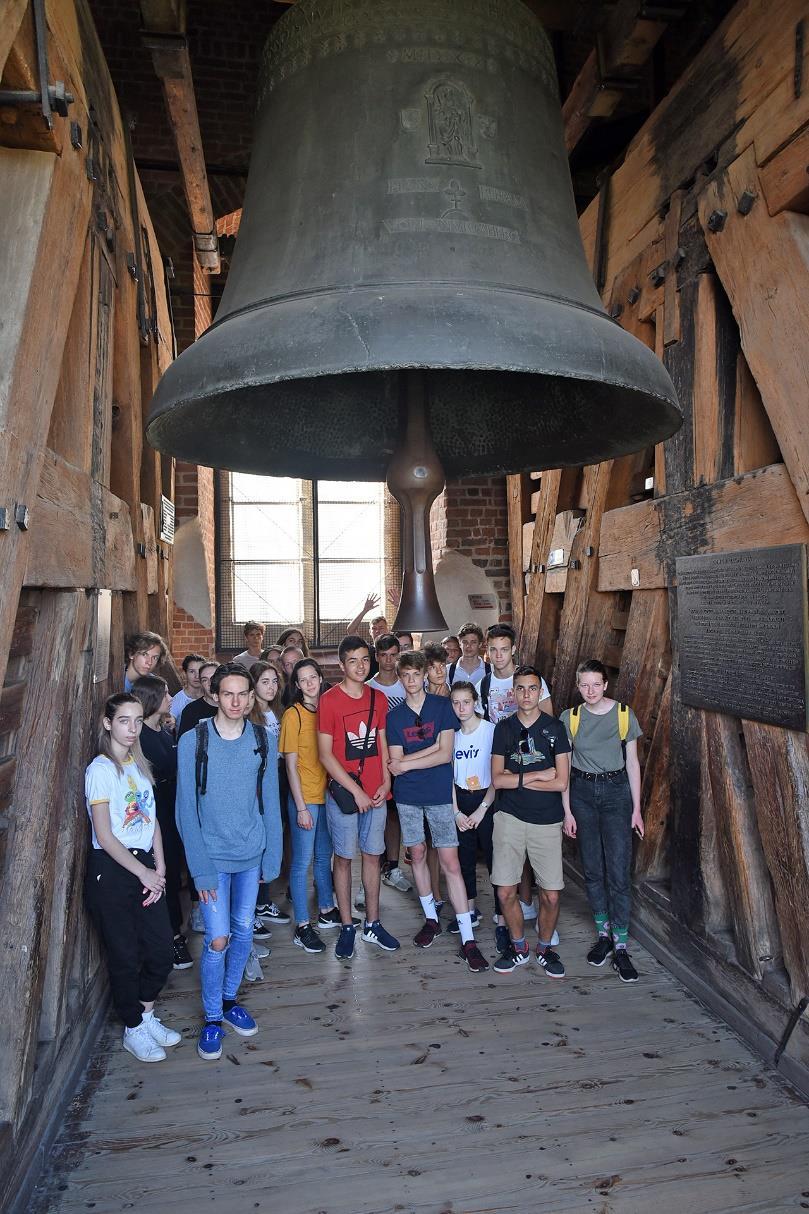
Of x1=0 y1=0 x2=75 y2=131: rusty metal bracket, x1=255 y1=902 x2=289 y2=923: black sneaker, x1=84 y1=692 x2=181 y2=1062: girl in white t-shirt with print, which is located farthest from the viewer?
x1=255 y1=902 x2=289 y2=923: black sneaker

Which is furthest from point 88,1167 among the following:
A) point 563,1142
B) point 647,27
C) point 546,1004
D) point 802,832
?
point 647,27

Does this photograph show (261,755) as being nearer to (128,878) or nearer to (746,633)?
(128,878)

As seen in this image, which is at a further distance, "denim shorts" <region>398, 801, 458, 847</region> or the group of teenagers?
"denim shorts" <region>398, 801, 458, 847</region>

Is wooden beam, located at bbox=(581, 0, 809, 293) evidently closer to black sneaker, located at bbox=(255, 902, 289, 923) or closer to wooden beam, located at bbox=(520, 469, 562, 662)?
wooden beam, located at bbox=(520, 469, 562, 662)

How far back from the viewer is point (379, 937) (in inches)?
169

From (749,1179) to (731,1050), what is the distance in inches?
29.5

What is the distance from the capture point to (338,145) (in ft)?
6.54

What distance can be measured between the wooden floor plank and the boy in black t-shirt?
0.89ft

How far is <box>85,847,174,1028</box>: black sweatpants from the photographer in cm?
321

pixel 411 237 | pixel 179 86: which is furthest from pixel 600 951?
pixel 179 86

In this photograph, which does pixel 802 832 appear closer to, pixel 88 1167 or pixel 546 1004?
pixel 546 1004

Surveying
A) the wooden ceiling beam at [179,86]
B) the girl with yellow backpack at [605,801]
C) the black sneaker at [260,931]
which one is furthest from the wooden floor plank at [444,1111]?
the wooden ceiling beam at [179,86]

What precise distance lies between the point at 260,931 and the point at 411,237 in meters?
3.67

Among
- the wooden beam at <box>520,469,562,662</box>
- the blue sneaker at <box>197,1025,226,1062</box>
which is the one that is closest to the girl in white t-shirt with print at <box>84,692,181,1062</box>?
the blue sneaker at <box>197,1025,226,1062</box>
